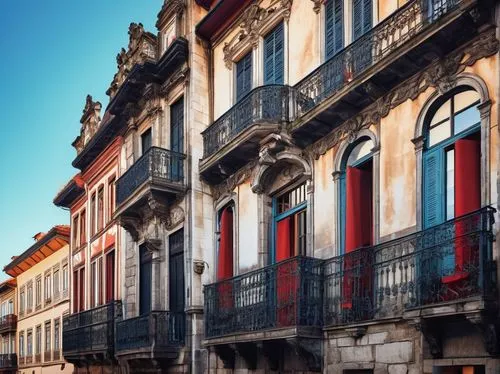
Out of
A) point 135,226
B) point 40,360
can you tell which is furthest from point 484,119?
point 40,360

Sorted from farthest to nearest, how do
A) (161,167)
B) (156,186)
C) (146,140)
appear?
(146,140) → (161,167) → (156,186)

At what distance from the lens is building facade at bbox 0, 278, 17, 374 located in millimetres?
47397

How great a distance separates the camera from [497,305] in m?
10.1

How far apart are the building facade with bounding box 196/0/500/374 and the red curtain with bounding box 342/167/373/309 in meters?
0.03

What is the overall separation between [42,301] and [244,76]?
25.7 metres

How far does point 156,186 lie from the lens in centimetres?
1978

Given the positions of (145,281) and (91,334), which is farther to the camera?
(91,334)

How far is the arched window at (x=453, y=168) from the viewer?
11.0m

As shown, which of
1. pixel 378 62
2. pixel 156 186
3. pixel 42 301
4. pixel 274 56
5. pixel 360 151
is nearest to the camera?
pixel 378 62

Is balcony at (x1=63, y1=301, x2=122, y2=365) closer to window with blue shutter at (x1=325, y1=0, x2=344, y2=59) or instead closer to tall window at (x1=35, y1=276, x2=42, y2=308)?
window with blue shutter at (x1=325, y1=0, x2=344, y2=59)

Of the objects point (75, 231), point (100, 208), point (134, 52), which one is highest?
point (134, 52)

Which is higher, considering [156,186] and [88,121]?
[88,121]

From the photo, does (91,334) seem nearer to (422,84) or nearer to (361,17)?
(361,17)

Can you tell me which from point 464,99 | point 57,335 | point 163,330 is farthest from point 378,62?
point 57,335
